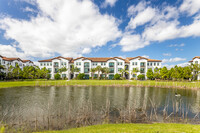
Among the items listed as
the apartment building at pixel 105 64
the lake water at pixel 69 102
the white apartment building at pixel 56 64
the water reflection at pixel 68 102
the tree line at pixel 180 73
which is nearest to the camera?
the lake water at pixel 69 102

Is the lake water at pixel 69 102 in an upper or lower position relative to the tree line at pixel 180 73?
lower

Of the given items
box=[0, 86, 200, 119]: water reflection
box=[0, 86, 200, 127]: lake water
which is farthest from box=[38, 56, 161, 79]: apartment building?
box=[0, 86, 200, 127]: lake water

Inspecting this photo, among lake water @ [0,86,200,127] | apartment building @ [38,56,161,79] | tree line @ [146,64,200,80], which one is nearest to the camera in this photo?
lake water @ [0,86,200,127]

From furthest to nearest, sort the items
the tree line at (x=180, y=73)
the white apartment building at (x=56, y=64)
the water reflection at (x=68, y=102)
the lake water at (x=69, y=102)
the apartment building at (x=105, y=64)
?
the white apartment building at (x=56, y=64)
the apartment building at (x=105, y=64)
the tree line at (x=180, y=73)
the water reflection at (x=68, y=102)
the lake water at (x=69, y=102)

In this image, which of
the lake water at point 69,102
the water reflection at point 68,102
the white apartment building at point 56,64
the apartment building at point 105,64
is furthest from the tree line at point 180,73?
the white apartment building at point 56,64

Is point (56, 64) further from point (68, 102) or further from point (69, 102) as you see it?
point (69, 102)

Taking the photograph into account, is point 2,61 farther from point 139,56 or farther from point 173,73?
point 173,73

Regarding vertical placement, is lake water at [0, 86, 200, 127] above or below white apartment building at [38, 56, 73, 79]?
below

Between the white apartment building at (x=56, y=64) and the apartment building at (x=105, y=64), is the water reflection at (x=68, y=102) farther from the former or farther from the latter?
the white apartment building at (x=56, y=64)

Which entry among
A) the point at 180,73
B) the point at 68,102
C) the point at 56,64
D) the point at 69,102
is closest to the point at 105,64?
the point at 56,64

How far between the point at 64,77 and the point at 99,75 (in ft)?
60.0

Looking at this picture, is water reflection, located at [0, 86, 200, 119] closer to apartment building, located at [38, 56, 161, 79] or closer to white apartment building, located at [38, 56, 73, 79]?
apartment building, located at [38, 56, 161, 79]

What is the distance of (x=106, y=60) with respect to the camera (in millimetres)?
53906

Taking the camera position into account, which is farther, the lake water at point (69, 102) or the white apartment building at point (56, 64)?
the white apartment building at point (56, 64)
